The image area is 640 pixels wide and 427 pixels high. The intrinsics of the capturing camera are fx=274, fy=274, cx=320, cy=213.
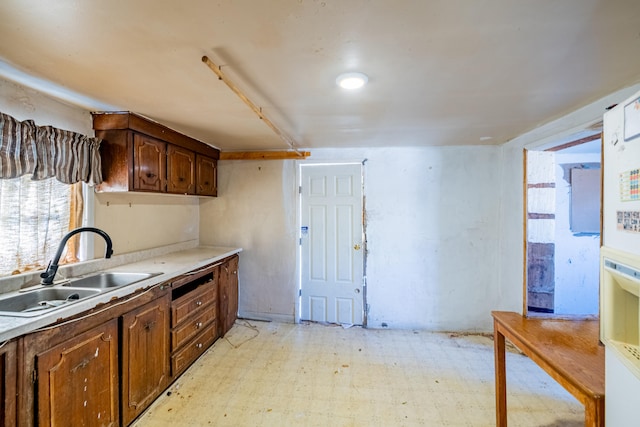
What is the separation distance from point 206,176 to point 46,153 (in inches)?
62.1

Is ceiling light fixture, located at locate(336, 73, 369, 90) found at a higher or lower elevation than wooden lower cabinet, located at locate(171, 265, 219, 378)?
higher

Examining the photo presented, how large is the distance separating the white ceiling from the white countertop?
48.3 inches

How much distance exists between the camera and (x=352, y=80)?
1518 millimetres

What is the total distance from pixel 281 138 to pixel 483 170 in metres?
2.36

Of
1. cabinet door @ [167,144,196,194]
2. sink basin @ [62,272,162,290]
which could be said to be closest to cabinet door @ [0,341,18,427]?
sink basin @ [62,272,162,290]

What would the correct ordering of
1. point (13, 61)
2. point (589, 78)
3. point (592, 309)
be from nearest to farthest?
point (13, 61) → point (589, 78) → point (592, 309)

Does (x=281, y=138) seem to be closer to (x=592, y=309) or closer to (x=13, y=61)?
(x=13, y=61)

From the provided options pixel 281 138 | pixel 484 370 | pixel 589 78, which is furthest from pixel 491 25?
pixel 484 370

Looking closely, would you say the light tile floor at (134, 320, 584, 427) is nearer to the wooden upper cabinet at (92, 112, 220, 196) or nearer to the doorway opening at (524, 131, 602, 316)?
the doorway opening at (524, 131, 602, 316)

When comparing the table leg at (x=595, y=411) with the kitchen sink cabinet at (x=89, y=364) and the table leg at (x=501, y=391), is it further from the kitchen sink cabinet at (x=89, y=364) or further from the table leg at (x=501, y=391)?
the kitchen sink cabinet at (x=89, y=364)

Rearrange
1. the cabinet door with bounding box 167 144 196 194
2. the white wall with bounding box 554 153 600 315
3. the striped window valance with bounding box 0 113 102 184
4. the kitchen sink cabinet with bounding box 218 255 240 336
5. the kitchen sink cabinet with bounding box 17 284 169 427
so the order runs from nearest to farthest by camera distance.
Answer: the kitchen sink cabinet with bounding box 17 284 169 427
the striped window valance with bounding box 0 113 102 184
the cabinet door with bounding box 167 144 196 194
the kitchen sink cabinet with bounding box 218 255 240 336
the white wall with bounding box 554 153 600 315

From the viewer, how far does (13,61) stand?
137 cm

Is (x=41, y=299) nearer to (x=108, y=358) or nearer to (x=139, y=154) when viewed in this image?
(x=108, y=358)

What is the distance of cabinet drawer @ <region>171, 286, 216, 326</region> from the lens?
2.22m
